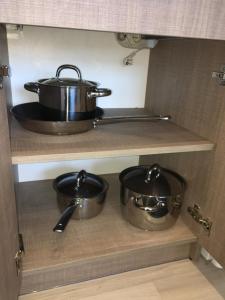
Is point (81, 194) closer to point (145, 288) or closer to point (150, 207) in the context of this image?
point (150, 207)

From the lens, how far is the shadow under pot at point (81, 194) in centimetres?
86

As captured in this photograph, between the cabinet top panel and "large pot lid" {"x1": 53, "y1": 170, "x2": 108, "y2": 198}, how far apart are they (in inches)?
20.2

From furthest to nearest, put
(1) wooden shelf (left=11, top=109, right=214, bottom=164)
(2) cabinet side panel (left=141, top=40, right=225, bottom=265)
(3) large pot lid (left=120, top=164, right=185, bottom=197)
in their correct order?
(3) large pot lid (left=120, top=164, right=185, bottom=197) < (2) cabinet side panel (left=141, top=40, right=225, bottom=265) < (1) wooden shelf (left=11, top=109, right=214, bottom=164)

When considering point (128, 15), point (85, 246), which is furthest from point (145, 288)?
point (128, 15)

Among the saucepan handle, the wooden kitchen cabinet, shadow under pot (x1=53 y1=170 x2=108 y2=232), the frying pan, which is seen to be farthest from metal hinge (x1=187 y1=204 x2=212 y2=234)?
the frying pan

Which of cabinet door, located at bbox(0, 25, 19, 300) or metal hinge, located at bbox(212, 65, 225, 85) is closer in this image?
cabinet door, located at bbox(0, 25, 19, 300)

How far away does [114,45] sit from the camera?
100 cm

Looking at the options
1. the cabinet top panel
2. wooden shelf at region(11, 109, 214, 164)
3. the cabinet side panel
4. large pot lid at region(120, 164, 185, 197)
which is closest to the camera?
the cabinet top panel

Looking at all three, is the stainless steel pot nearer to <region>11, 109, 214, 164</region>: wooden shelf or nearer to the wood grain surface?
<region>11, 109, 214, 164</region>: wooden shelf

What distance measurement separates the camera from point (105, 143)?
0.71 meters

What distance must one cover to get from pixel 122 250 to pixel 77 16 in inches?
25.5

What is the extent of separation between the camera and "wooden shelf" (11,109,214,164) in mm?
633

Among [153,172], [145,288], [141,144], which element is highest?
[141,144]

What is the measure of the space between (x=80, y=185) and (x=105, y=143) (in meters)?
0.26
